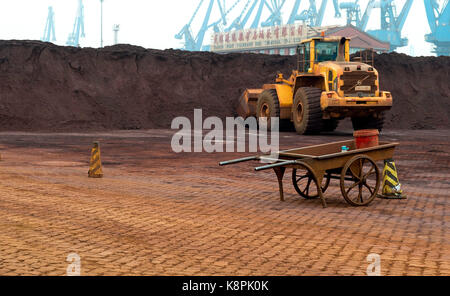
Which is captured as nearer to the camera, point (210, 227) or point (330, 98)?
point (210, 227)

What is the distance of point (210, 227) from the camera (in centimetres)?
788

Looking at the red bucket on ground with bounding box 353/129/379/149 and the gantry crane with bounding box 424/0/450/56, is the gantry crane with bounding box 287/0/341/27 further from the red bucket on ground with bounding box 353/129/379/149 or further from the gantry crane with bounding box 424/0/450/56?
the red bucket on ground with bounding box 353/129/379/149

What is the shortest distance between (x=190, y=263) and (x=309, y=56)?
1992 centimetres

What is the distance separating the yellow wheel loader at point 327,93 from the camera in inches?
898

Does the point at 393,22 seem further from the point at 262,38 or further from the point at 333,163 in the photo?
Answer: the point at 333,163

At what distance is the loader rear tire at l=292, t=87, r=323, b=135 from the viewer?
24.0 metres

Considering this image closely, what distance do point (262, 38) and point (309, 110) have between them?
344 feet

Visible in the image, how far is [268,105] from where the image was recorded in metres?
27.6

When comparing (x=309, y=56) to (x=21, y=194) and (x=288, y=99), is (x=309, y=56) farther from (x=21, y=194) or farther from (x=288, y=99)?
(x=21, y=194)

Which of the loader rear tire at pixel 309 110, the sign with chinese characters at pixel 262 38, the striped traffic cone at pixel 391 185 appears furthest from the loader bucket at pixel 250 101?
the sign with chinese characters at pixel 262 38

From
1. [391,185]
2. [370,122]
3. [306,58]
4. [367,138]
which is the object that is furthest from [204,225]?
[370,122]

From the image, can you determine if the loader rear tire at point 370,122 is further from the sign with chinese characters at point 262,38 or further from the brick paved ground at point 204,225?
the sign with chinese characters at point 262,38

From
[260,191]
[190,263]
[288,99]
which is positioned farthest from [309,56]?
[190,263]
